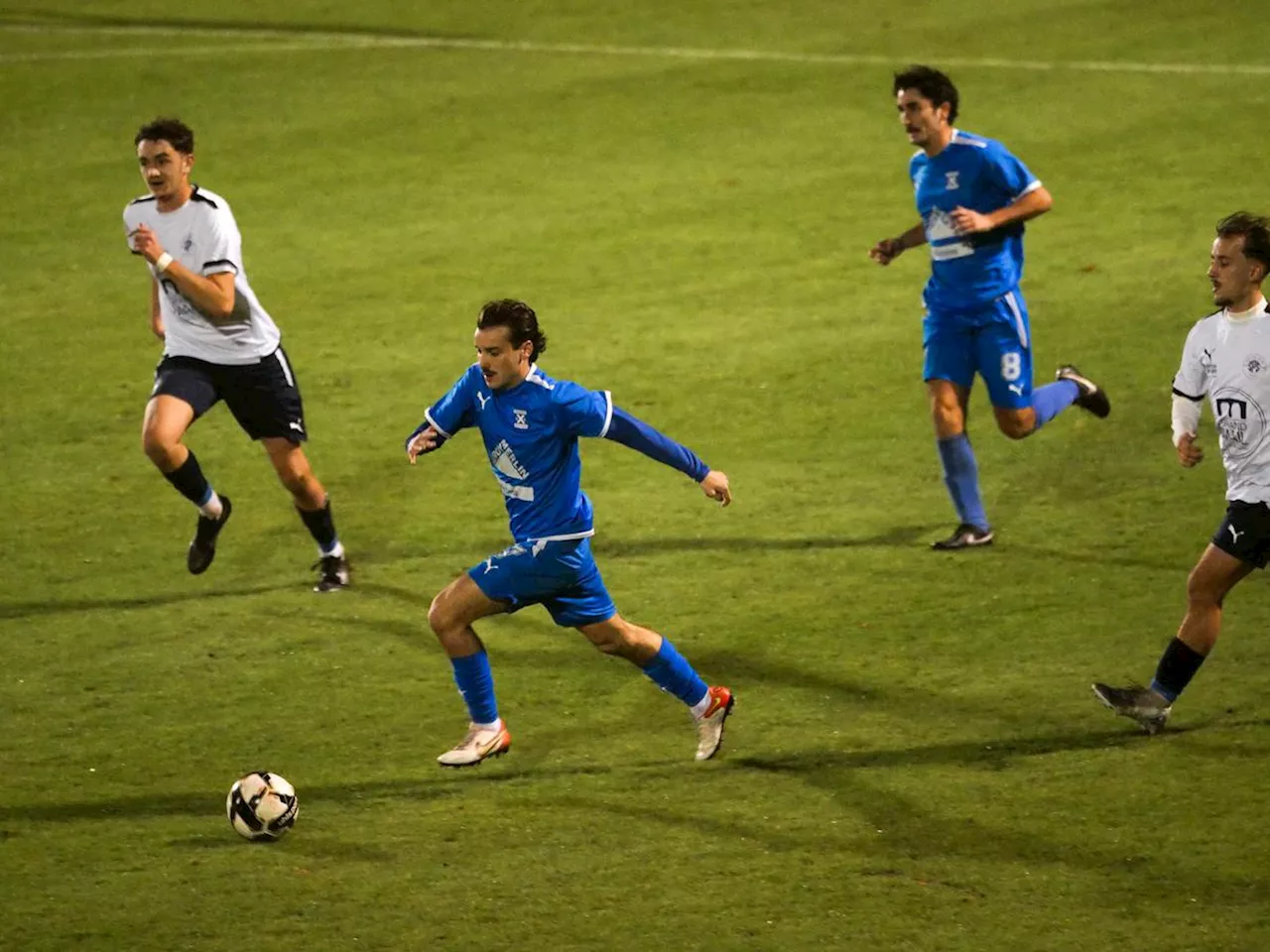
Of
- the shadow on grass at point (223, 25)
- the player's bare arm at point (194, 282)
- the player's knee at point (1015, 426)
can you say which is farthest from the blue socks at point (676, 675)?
the shadow on grass at point (223, 25)

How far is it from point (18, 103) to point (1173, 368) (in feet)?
37.5

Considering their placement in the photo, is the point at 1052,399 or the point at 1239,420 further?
the point at 1052,399

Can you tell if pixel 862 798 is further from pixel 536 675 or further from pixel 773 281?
pixel 773 281

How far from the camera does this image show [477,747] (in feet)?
24.9

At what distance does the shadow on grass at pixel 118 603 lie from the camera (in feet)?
31.1

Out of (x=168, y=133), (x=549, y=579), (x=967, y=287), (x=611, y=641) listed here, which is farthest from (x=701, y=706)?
(x=168, y=133)

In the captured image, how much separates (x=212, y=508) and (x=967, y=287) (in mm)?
3812

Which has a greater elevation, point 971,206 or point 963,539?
point 971,206

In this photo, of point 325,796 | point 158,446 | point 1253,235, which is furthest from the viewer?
point 158,446

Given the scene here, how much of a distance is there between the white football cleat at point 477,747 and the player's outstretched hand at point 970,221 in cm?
349

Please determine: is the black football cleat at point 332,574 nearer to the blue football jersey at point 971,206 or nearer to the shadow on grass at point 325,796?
the shadow on grass at point 325,796

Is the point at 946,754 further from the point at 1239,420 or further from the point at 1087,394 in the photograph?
the point at 1087,394

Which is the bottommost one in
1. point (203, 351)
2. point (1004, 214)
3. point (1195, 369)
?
point (1195, 369)

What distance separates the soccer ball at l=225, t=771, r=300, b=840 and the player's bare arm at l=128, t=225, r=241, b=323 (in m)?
2.68
